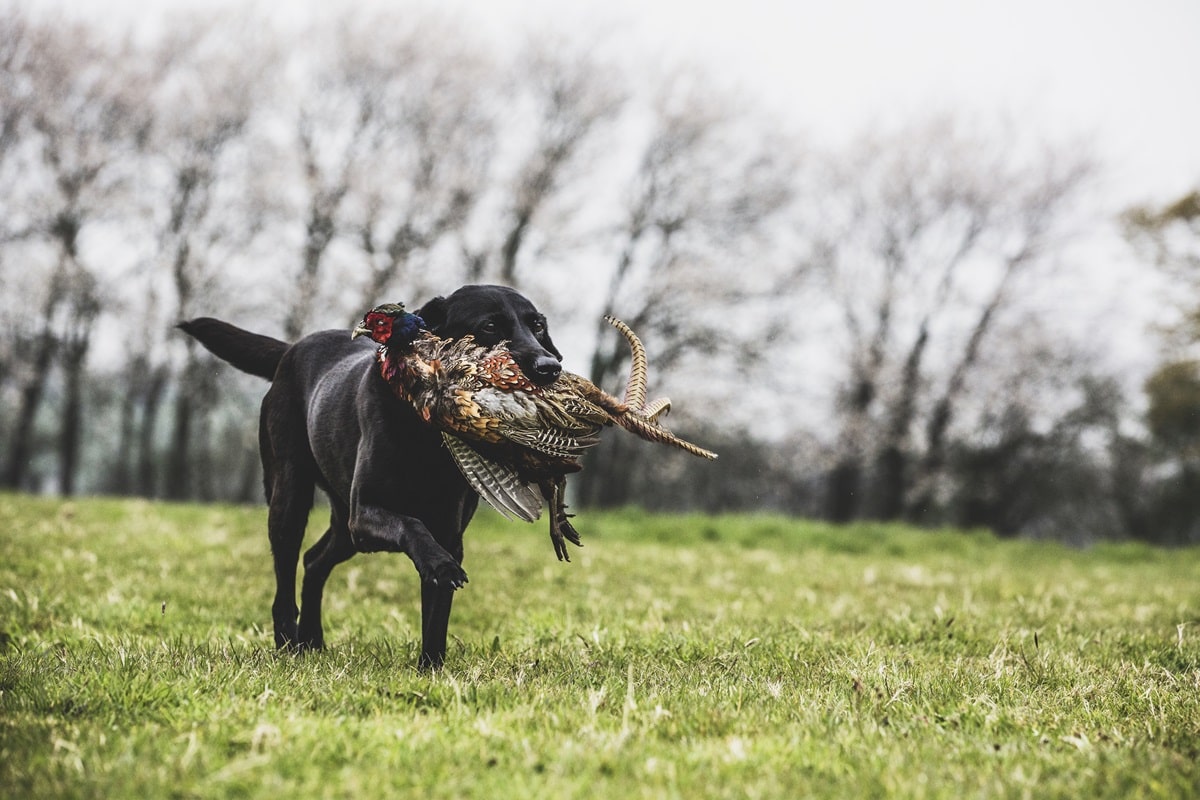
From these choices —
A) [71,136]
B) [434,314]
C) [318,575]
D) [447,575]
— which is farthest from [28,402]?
[447,575]

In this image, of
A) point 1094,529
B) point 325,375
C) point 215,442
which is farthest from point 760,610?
point 215,442

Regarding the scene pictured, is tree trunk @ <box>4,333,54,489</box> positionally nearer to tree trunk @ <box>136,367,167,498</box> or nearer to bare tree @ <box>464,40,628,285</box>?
tree trunk @ <box>136,367,167,498</box>

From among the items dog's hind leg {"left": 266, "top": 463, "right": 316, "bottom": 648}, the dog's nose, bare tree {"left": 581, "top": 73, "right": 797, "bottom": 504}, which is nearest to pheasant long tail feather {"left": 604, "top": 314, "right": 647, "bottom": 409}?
the dog's nose

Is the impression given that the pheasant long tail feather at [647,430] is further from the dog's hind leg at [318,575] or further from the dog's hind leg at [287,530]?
the dog's hind leg at [287,530]

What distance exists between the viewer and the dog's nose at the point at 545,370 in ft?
12.3

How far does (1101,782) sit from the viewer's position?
248 centimetres

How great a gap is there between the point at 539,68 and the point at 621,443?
11088mm

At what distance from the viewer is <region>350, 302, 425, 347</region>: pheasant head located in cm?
384

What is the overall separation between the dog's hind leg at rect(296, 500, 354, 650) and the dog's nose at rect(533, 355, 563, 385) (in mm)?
1715

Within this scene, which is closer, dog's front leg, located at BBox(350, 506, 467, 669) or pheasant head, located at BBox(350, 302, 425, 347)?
dog's front leg, located at BBox(350, 506, 467, 669)

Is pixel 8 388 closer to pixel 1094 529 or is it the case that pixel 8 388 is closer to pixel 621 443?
pixel 621 443

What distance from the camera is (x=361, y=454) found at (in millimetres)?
4098

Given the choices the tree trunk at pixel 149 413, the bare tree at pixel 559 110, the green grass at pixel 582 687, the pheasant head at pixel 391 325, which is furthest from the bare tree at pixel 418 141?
the pheasant head at pixel 391 325

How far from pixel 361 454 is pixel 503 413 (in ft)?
3.26
